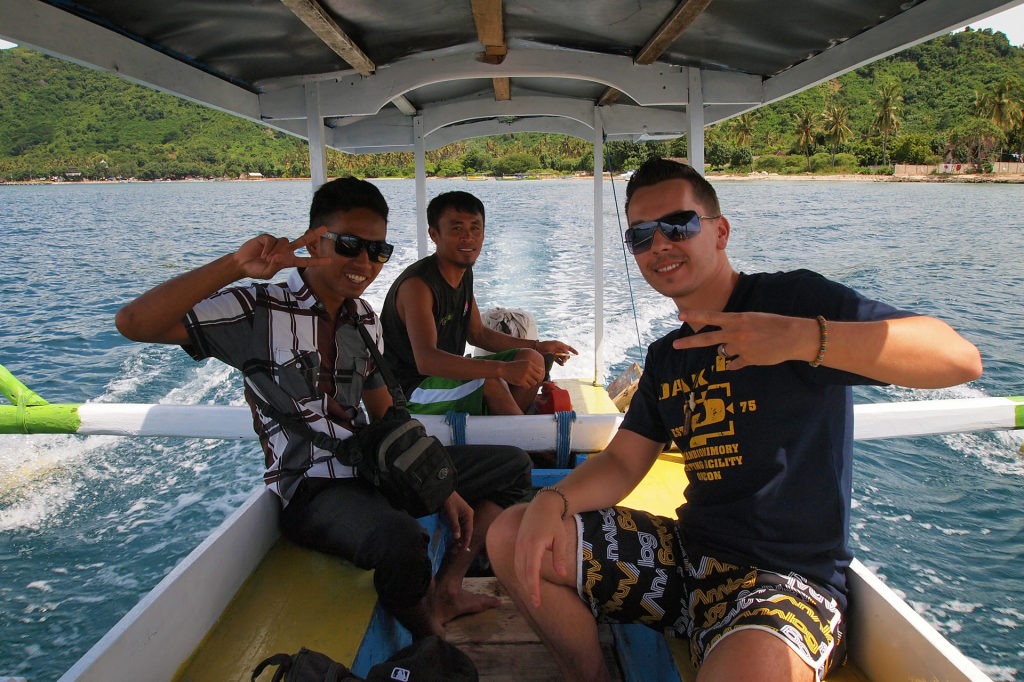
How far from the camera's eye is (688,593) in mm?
1503

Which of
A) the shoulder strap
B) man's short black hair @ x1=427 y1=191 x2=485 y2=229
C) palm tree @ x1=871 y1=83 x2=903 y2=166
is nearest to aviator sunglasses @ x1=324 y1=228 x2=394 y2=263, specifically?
the shoulder strap

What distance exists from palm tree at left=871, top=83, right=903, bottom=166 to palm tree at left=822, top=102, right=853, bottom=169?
2418 millimetres

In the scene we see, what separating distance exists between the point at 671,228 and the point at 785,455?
57 cm

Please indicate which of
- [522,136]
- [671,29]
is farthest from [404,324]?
[522,136]

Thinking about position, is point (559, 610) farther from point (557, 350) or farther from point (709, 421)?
point (557, 350)

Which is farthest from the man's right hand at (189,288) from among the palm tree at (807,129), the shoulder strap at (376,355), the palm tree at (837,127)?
the palm tree at (807,129)

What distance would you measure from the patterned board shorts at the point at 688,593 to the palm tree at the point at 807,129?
65.0m

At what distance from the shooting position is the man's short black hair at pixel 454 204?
3188 millimetres

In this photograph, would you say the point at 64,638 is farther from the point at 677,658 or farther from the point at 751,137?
the point at 751,137

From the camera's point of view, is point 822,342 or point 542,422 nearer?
point 822,342

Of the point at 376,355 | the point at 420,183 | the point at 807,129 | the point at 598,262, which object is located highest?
the point at 807,129

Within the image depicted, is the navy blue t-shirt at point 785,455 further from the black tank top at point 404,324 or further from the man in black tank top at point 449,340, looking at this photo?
the black tank top at point 404,324

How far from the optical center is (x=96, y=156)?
58.1m

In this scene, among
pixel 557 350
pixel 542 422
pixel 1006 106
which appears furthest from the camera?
pixel 1006 106
